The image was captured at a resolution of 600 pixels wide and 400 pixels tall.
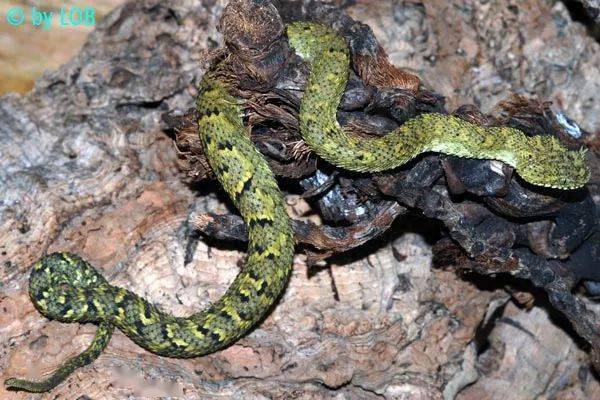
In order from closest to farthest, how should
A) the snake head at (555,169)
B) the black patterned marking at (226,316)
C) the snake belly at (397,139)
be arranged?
the snake belly at (397,139) → the black patterned marking at (226,316) → the snake head at (555,169)

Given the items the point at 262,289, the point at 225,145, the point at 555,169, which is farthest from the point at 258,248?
the point at 555,169

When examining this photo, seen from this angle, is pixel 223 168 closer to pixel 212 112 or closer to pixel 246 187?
pixel 246 187

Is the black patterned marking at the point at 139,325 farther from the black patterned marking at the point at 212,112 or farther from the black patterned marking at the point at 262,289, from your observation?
the black patterned marking at the point at 212,112

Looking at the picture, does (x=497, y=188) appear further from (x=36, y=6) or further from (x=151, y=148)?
(x=36, y=6)

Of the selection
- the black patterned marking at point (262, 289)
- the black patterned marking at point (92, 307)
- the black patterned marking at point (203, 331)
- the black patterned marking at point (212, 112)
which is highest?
the black patterned marking at point (212, 112)

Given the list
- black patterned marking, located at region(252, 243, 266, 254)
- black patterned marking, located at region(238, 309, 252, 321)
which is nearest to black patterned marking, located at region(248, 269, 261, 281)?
black patterned marking, located at region(252, 243, 266, 254)

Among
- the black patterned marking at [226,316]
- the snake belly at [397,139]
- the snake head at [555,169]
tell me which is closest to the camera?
the snake belly at [397,139]

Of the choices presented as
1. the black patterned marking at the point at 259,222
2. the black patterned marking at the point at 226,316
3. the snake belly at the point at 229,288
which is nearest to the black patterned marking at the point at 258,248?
the snake belly at the point at 229,288
